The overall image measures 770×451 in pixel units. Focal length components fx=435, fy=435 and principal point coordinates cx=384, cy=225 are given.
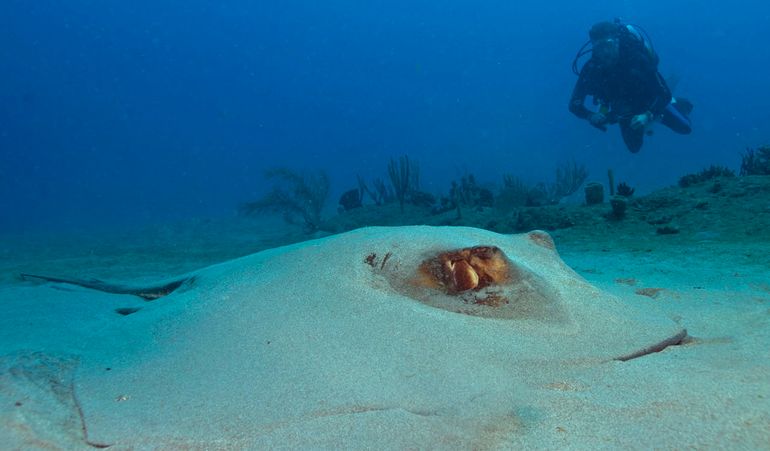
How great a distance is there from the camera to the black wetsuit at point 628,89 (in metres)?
15.2

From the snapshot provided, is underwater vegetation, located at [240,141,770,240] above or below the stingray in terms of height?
above

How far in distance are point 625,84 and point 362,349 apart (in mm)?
17044

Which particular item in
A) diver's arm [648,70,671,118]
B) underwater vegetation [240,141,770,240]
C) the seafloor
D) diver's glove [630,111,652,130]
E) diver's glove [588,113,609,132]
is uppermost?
diver's arm [648,70,671,118]

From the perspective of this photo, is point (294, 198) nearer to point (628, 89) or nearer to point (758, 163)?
point (628, 89)

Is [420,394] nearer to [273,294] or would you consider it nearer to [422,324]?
[422,324]

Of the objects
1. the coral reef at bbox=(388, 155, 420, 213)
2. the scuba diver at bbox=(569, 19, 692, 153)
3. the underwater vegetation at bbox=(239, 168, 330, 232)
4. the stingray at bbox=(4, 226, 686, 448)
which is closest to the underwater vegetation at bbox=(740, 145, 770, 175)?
the scuba diver at bbox=(569, 19, 692, 153)

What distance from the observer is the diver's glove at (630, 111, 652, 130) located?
1455 centimetres

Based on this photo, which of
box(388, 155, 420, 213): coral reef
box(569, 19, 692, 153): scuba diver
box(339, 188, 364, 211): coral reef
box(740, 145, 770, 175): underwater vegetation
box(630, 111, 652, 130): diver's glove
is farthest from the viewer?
box(339, 188, 364, 211): coral reef

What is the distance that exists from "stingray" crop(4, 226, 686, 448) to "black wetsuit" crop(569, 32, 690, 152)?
49.0 ft

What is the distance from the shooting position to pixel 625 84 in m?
15.7

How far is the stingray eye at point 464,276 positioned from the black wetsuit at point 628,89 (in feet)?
49.0

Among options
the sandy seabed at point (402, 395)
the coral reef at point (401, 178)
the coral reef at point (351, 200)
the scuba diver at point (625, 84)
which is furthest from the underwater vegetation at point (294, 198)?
the sandy seabed at point (402, 395)

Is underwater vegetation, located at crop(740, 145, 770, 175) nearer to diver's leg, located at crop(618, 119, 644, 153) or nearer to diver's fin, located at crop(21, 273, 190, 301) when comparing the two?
diver's leg, located at crop(618, 119, 644, 153)

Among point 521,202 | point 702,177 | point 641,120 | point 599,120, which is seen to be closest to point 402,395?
point 702,177
